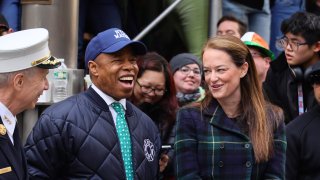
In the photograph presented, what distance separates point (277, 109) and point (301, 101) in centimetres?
152

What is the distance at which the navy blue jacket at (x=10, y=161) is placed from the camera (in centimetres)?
354

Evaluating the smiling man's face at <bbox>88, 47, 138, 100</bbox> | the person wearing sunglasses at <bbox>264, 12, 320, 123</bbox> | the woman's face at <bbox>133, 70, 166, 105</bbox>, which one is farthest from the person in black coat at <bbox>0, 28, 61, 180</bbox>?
the person wearing sunglasses at <bbox>264, 12, 320, 123</bbox>

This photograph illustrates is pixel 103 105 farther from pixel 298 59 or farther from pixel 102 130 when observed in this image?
pixel 298 59

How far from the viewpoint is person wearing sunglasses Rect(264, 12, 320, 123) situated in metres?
6.17

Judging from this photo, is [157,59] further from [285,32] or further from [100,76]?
[100,76]

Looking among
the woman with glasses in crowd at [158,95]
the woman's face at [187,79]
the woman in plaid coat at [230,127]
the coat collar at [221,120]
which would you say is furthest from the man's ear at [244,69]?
the woman's face at [187,79]

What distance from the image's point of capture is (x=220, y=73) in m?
4.53

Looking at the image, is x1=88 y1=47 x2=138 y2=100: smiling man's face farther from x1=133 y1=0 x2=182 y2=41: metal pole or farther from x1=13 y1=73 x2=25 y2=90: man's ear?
x1=133 y1=0 x2=182 y2=41: metal pole

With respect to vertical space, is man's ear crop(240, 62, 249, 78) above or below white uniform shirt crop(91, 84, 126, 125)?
above

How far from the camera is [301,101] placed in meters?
6.15

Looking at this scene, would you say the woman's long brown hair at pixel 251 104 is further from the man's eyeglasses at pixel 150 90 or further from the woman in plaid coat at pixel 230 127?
the man's eyeglasses at pixel 150 90

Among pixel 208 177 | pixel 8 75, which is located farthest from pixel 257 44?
pixel 8 75

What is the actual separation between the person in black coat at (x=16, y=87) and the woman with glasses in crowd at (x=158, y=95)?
2.00 m

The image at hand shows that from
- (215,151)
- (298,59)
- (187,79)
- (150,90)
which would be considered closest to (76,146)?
(215,151)
